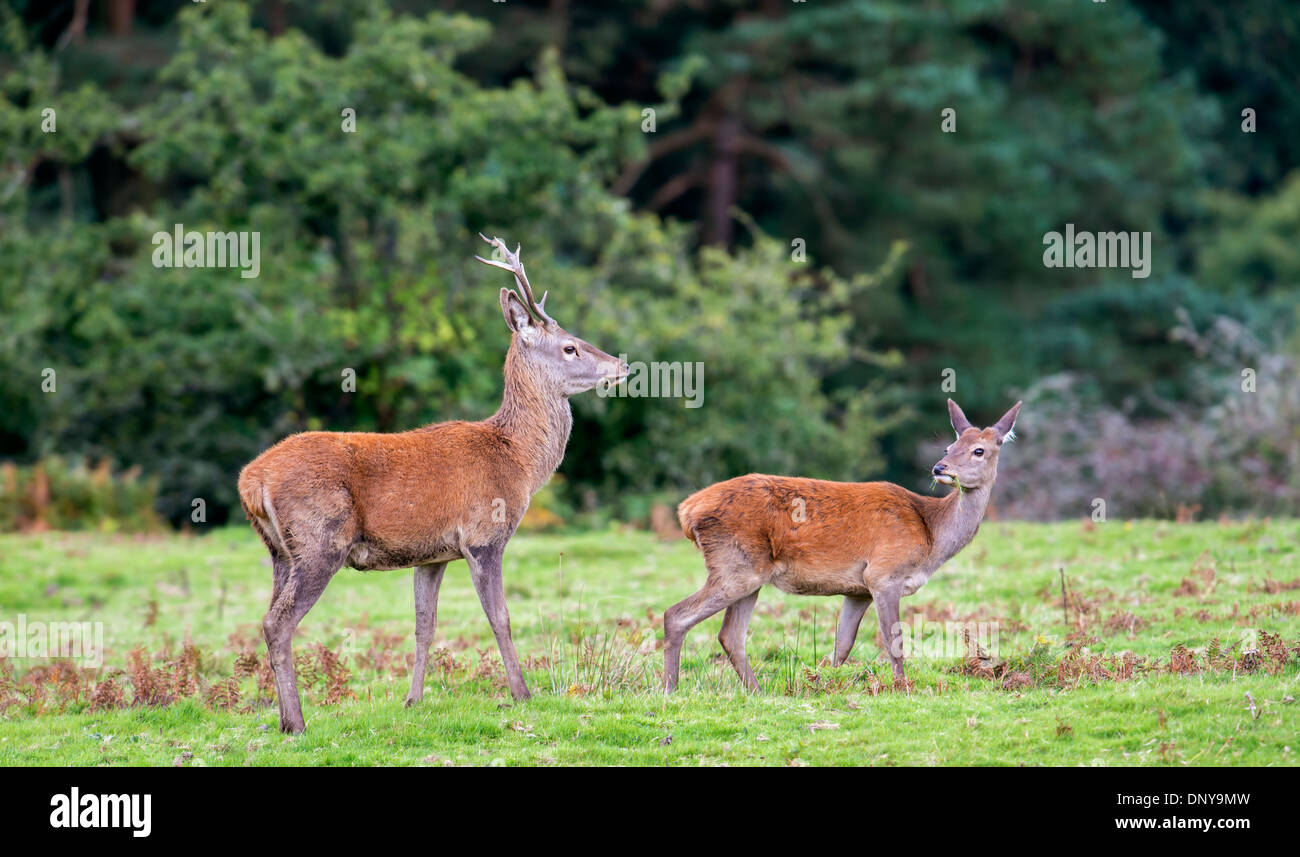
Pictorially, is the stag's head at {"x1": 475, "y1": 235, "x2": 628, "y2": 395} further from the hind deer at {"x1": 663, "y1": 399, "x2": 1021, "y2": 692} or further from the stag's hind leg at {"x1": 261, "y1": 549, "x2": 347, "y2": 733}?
the stag's hind leg at {"x1": 261, "y1": 549, "x2": 347, "y2": 733}

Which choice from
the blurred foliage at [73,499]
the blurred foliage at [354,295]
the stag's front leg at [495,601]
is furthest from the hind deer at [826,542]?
the blurred foliage at [73,499]

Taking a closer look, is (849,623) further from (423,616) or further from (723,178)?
(723,178)

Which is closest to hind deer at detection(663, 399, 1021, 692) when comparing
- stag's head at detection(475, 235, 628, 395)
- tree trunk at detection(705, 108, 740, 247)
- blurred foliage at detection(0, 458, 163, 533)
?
stag's head at detection(475, 235, 628, 395)

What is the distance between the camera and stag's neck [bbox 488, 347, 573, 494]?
10.0 metres

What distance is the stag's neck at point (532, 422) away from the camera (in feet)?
32.8

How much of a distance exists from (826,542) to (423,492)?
2515 millimetres

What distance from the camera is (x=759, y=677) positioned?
1004 cm

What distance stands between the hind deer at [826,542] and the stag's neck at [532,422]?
95cm

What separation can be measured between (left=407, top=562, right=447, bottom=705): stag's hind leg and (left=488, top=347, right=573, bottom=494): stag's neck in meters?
0.83

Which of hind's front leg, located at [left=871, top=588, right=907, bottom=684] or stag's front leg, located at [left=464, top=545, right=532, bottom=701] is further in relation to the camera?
hind's front leg, located at [left=871, top=588, right=907, bottom=684]

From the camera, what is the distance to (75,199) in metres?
32.1

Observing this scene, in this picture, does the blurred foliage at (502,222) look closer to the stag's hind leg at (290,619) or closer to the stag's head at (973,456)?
the stag's head at (973,456)

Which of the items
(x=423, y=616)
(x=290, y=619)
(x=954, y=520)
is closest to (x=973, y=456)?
(x=954, y=520)

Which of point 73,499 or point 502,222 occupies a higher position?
point 502,222
